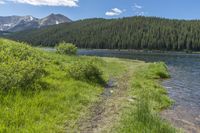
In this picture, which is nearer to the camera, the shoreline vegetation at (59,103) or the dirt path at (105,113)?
the shoreline vegetation at (59,103)

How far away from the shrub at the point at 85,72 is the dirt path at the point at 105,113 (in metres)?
2.87

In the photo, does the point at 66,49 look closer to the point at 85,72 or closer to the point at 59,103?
the point at 85,72

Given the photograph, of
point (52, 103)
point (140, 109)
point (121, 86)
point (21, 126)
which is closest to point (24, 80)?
point (52, 103)

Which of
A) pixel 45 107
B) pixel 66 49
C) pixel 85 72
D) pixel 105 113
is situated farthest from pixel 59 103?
pixel 66 49

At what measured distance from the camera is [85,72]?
28.1 meters

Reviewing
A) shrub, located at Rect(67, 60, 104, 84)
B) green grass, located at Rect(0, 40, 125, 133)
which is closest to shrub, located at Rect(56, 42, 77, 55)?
shrub, located at Rect(67, 60, 104, 84)

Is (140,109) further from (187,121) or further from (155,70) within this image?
(155,70)

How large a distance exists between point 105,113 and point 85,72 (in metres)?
10.5

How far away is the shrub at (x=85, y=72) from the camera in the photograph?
2758 cm

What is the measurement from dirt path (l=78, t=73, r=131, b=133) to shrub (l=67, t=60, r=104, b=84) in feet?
9.43

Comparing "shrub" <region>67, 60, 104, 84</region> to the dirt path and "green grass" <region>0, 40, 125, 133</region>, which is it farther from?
"green grass" <region>0, 40, 125, 133</region>

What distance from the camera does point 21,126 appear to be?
44.4 ft

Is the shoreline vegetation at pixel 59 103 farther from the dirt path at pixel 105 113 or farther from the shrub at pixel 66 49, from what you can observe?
the shrub at pixel 66 49

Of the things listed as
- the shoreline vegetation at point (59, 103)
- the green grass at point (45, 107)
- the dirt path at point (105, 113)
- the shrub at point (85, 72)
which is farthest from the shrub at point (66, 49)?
the green grass at point (45, 107)
